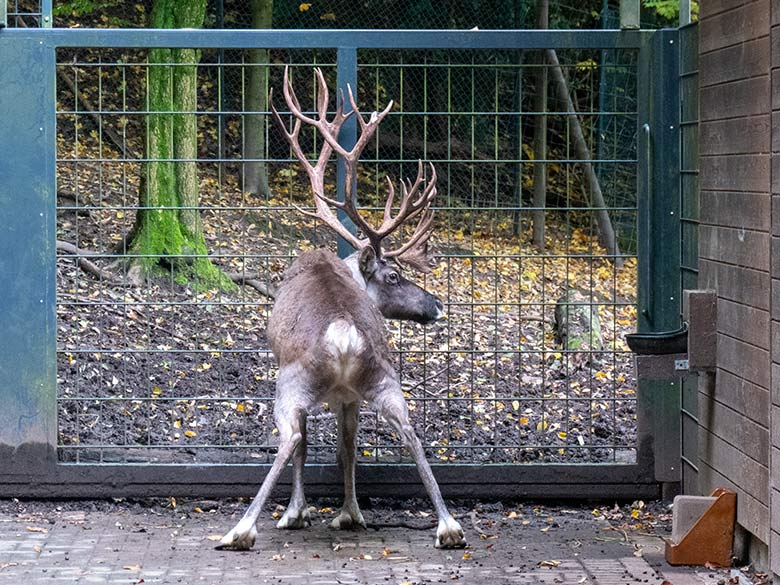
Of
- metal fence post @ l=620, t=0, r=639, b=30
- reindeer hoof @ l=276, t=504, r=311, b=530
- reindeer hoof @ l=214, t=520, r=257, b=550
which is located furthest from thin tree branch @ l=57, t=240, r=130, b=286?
metal fence post @ l=620, t=0, r=639, b=30

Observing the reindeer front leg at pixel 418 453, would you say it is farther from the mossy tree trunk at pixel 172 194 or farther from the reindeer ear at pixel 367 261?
the mossy tree trunk at pixel 172 194


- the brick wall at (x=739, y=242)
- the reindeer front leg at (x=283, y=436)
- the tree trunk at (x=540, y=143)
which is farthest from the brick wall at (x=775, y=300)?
the reindeer front leg at (x=283, y=436)

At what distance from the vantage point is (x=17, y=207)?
729 centimetres

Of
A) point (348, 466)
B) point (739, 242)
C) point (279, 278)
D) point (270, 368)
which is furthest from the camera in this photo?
point (279, 278)

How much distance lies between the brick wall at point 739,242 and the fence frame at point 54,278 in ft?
1.98

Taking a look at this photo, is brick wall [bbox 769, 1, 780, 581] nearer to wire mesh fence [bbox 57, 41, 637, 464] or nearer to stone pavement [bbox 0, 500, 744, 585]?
stone pavement [bbox 0, 500, 744, 585]

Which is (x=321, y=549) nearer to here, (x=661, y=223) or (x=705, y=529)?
(x=705, y=529)

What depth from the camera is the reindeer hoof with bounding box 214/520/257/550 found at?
6.34 metres

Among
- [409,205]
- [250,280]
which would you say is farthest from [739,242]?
[250,280]

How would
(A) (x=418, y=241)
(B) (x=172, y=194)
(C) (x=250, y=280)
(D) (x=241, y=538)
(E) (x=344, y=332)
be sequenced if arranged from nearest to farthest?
(D) (x=241, y=538), (E) (x=344, y=332), (A) (x=418, y=241), (C) (x=250, y=280), (B) (x=172, y=194)

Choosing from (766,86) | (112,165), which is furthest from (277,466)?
(112,165)

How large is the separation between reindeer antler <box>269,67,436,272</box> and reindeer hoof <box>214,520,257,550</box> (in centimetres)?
182

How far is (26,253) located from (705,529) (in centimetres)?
399

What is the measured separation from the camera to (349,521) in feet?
22.9
